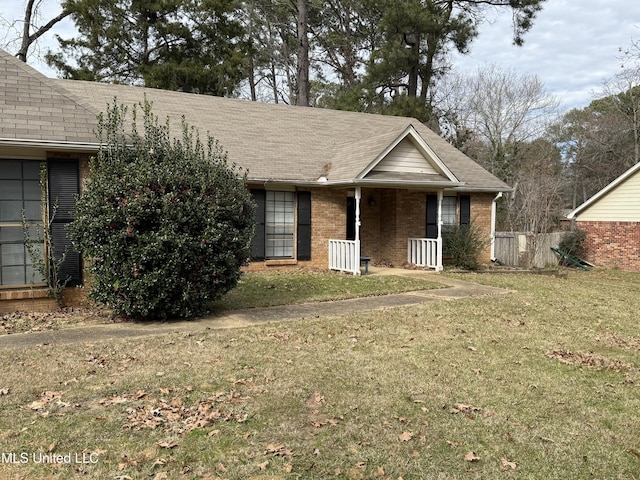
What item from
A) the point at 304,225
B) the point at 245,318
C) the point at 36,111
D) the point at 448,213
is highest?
the point at 36,111

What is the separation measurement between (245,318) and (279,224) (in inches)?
234

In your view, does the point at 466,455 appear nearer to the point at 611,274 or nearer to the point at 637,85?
the point at 611,274

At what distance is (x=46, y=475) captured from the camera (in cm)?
347

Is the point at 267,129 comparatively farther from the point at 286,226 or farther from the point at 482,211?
the point at 482,211

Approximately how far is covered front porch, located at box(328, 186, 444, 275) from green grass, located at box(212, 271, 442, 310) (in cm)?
266

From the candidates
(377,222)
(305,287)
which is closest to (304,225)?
(305,287)

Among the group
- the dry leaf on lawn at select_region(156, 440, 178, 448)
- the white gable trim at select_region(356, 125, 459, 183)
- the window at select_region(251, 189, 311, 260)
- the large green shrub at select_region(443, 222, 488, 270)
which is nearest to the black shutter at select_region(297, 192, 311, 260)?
the window at select_region(251, 189, 311, 260)

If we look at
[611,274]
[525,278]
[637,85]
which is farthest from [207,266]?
[637,85]

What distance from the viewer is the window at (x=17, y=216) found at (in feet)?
27.8

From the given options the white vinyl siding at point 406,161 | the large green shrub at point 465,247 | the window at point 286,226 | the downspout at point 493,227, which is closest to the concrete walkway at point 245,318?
the large green shrub at point 465,247

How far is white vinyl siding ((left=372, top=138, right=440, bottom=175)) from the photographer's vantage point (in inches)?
542

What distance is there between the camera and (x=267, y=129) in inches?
634

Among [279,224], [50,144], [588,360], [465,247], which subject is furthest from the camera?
[465,247]

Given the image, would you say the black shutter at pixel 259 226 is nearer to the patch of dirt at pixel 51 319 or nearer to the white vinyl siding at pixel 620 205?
the patch of dirt at pixel 51 319
